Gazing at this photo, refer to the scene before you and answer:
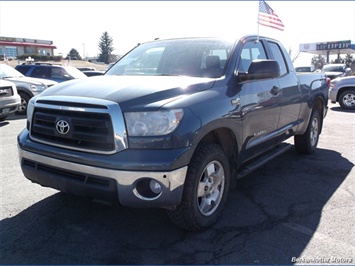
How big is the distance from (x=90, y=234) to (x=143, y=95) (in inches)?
54.0

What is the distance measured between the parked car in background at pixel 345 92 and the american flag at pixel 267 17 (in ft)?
27.6

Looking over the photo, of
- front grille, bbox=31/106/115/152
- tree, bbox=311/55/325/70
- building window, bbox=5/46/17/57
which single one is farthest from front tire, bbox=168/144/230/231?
building window, bbox=5/46/17/57

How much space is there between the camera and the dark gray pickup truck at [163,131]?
2750mm

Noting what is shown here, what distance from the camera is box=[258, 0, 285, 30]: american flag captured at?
5453 millimetres

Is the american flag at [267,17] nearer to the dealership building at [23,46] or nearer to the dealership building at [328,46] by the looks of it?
the dealership building at [328,46]

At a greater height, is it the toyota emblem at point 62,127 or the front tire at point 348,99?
the toyota emblem at point 62,127

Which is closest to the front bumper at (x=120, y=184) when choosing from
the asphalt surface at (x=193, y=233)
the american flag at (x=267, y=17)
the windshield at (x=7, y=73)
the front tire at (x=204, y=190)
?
the front tire at (x=204, y=190)

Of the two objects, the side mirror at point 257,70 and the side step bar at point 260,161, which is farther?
the side step bar at point 260,161

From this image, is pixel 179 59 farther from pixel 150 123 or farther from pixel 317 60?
pixel 317 60

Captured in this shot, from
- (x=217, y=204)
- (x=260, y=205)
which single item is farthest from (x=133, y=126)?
(x=260, y=205)

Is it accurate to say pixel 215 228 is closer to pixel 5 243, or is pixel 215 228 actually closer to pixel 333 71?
pixel 5 243

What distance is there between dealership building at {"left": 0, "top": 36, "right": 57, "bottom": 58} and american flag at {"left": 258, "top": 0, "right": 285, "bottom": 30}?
60.5 m

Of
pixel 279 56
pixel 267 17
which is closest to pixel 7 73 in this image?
pixel 267 17

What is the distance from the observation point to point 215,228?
332 cm
